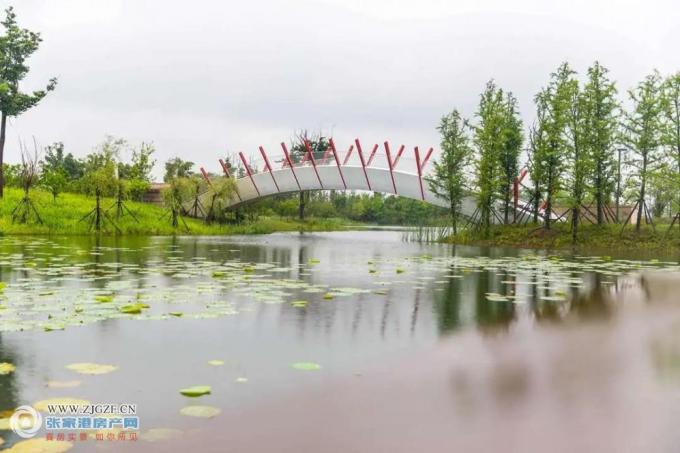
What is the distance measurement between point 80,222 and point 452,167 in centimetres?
1774

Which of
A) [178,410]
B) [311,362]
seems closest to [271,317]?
[311,362]

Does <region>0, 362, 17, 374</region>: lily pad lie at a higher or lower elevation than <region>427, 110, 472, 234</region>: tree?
lower

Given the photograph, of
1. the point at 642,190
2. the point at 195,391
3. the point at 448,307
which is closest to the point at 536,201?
the point at 642,190

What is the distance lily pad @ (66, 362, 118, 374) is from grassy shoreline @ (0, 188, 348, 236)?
71.9 feet

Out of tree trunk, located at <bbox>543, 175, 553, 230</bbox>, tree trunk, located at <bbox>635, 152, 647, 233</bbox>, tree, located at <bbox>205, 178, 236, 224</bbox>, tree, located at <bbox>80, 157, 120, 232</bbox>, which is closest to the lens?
tree trunk, located at <bbox>635, 152, 647, 233</bbox>

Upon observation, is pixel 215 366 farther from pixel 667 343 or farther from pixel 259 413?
→ pixel 667 343

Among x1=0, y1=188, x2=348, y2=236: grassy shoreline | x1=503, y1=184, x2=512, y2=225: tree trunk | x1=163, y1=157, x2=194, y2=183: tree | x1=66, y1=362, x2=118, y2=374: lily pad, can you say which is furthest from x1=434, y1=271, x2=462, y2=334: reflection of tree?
x1=163, y1=157, x2=194, y2=183: tree

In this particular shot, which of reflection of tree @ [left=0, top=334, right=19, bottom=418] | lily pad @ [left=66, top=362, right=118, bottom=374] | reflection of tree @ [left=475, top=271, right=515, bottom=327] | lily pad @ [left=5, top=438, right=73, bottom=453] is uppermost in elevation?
reflection of tree @ [left=475, top=271, right=515, bottom=327]

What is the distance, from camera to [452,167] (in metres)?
29.6

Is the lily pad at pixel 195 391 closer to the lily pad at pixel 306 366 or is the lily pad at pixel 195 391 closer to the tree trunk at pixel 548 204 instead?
the lily pad at pixel 306 366

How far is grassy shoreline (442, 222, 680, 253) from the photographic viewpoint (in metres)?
22.9

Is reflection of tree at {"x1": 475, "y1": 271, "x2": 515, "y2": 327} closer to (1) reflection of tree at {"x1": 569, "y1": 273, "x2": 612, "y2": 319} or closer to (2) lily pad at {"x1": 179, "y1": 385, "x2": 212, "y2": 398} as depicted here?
(1) reflection of tree at {"x1": 569, "y1": 273, "x2": 612, "y2": 319}

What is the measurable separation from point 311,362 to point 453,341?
1.62 meters

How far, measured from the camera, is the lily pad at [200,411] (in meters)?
3.36
